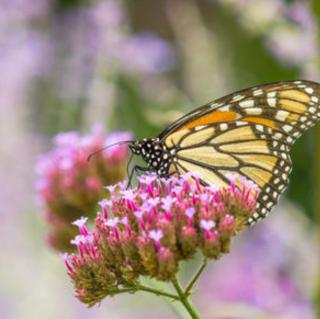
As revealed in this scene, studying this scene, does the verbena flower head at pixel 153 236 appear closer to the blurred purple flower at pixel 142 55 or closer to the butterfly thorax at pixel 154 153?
the butterfly thorax at pixel 154 153

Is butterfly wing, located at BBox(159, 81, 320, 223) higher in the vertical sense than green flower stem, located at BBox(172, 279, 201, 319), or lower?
higher

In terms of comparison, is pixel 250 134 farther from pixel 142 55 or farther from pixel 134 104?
pixel 134 104

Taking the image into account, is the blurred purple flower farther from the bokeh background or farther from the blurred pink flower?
the blurred pink flower

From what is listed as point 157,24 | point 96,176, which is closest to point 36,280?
point 96,176

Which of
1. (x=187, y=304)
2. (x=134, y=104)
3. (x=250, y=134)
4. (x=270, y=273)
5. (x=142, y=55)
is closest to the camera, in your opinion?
(x=187, y=304)

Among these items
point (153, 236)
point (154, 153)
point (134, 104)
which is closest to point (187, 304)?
point (153, 236)

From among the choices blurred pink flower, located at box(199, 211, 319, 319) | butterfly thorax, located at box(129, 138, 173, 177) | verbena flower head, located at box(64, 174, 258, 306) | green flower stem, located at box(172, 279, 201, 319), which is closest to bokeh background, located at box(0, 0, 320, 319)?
blurred pink flower, located at box(199, 211, 319, 319)
